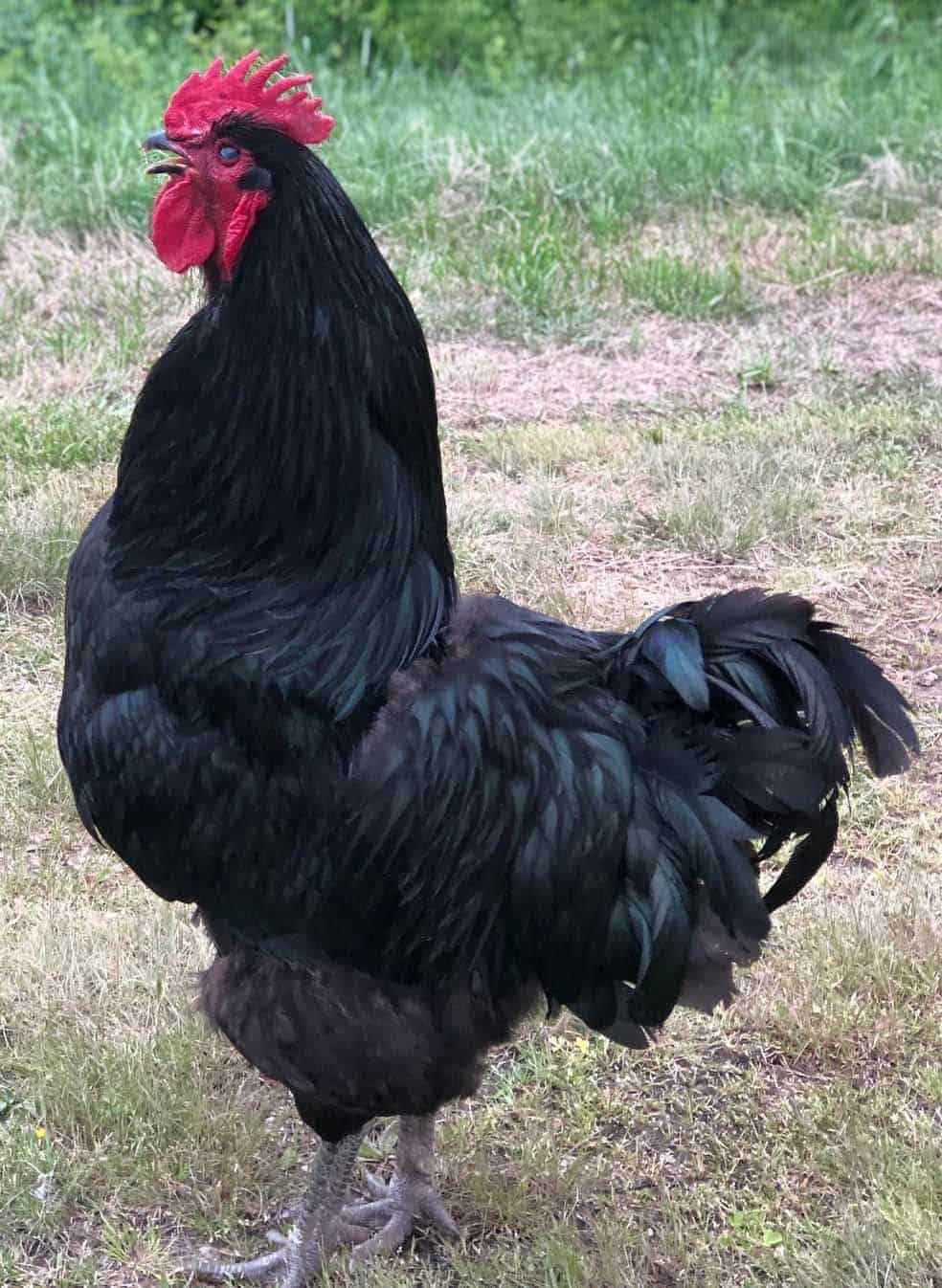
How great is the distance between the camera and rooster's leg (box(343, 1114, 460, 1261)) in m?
3.76

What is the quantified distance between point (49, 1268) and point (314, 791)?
4.50 feet

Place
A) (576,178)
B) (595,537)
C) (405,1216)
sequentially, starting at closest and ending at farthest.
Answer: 1. (405,1216)
2. (595,537)
3. (576,178)

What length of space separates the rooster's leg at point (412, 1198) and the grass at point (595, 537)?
0.06 meters

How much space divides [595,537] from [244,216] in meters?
3.37

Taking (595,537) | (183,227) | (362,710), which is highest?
(183,227)

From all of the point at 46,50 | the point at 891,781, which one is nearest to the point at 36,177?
the point at 46,50

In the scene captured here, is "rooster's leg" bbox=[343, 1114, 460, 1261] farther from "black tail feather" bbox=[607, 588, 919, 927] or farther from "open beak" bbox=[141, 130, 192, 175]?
"open beak" bbox=[141, 130, 192, 175]

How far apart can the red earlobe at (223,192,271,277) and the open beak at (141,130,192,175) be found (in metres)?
0.14

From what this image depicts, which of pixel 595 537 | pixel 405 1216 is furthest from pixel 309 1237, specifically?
pixel 595 537

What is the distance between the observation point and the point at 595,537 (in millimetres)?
6254

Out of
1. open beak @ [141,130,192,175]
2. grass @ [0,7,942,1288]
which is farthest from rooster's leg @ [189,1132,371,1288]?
open beak @ [141,130,192,175]

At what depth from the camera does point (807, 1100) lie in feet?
13.2

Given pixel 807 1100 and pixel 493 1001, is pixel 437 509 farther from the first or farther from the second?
pixel 807 1100

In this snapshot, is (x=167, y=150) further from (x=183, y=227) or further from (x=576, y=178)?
(x=576, y=178)
